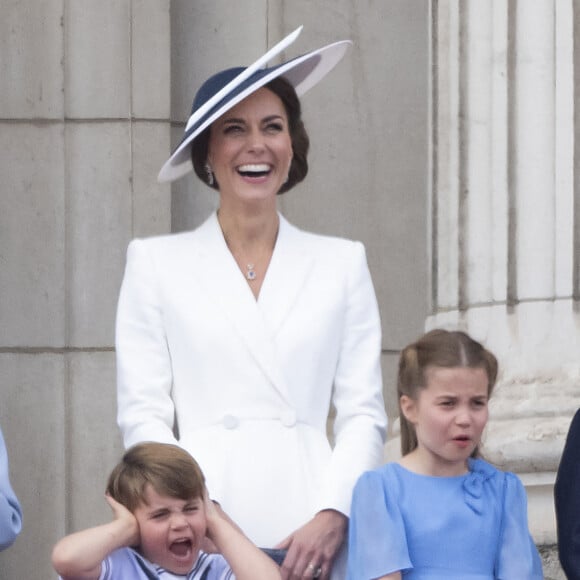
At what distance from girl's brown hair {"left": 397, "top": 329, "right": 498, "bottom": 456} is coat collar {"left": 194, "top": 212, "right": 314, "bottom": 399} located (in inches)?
11.0

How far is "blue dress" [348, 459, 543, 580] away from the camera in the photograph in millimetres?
4660

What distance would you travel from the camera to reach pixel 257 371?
192 inches

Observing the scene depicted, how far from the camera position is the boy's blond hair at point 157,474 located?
4.61m

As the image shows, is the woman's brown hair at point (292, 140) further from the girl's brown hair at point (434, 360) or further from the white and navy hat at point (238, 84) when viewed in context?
the girl's brown hair at point (434, 360)

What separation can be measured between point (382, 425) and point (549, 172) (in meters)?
1.70

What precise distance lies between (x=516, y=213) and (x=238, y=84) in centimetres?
164

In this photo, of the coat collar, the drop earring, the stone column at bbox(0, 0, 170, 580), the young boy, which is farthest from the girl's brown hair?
the stone column at bbox(0, 0, 170, 580)

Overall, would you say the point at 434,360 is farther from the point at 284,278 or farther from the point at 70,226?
the point at 70,226

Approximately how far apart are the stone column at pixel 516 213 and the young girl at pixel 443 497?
1.34 meters

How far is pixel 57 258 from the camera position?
7359mm

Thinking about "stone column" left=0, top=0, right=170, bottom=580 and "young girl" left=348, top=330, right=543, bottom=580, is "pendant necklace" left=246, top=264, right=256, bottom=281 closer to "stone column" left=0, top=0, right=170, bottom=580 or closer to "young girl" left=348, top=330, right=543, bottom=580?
"young girl" left=348, top=330, right=543, bottom=580

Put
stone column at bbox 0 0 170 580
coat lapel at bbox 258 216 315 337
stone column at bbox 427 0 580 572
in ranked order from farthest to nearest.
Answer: stone column at bbox 0 0 170 580
stone column at bbox 427 0 580 572
coat lapel at bbox 258 216 315 337

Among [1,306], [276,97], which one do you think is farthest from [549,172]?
[1,306]

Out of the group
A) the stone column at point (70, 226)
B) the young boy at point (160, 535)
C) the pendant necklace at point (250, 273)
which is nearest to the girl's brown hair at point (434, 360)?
the pendant necklace at point (250, 273)
